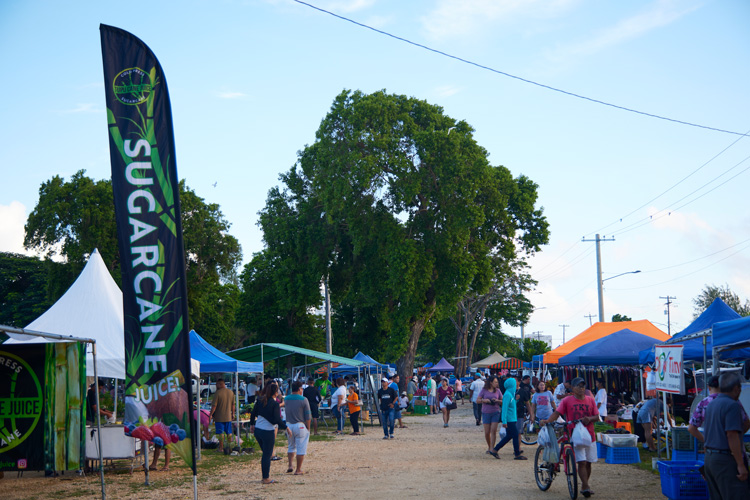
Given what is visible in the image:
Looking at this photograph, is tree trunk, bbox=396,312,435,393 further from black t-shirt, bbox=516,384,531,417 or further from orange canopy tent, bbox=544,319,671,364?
black t-shirt, bbox=516,384,531,417

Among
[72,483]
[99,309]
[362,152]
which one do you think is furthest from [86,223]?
[72,483]

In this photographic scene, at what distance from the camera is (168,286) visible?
8203 millimetres

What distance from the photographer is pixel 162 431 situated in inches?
316

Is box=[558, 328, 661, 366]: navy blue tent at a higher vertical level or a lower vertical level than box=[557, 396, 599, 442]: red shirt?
higher

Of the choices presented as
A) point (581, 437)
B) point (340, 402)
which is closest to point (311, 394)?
point (340, 402)

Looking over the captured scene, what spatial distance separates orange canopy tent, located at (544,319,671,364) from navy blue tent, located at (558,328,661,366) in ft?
6.31

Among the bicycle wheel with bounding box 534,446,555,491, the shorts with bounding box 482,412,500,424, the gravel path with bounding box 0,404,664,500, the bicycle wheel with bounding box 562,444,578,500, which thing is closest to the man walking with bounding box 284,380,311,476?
the gravel path with bounding box 0,404,664,500

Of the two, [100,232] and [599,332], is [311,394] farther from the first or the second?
[100,232]

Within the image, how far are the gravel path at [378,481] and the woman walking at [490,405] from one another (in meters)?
0.47

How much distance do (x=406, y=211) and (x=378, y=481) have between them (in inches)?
921

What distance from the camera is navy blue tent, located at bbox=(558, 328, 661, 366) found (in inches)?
742

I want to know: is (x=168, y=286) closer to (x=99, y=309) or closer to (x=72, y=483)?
(x=72, y=483)

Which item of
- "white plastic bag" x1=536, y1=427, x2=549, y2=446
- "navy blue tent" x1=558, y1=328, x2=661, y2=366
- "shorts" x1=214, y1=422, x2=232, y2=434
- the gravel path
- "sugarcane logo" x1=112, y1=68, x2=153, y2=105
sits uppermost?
"sugarcane logo" x1=112, y1=68, x2=153, y2=105

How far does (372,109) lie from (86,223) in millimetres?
16140
